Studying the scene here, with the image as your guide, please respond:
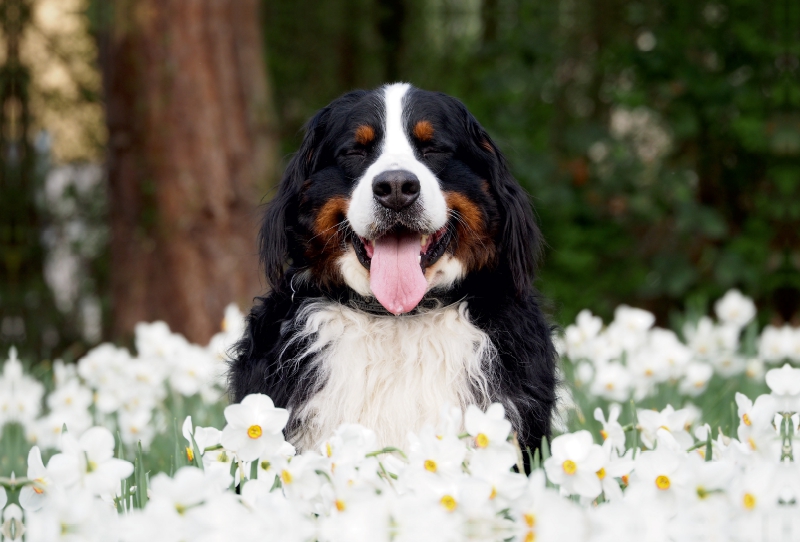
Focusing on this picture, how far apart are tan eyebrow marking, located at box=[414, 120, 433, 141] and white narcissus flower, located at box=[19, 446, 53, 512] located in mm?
1677

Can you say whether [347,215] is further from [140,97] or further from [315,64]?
[315,64]

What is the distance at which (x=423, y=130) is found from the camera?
120 inches

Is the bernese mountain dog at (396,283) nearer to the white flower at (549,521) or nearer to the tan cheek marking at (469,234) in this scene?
the tan cheek marking at (469,234)

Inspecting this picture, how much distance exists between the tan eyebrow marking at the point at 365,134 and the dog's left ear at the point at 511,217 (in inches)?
15.4

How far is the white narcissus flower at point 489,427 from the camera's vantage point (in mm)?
1807

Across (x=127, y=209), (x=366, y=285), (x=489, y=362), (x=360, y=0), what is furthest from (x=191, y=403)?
(x=360, y=0)

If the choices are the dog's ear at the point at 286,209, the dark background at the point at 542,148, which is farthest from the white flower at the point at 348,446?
the dark background at the point at 542,148

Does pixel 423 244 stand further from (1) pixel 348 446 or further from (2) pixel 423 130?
(1) pixel 348 446

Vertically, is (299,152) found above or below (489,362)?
above

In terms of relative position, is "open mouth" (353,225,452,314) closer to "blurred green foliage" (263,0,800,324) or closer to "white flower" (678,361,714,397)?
"white flower" (678,361,714,397)

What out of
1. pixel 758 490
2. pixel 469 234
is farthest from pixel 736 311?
pixel 758 490

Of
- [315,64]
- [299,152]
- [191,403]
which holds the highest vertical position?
[315,64]

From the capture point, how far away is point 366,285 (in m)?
3.00

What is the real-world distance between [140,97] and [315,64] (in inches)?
129
